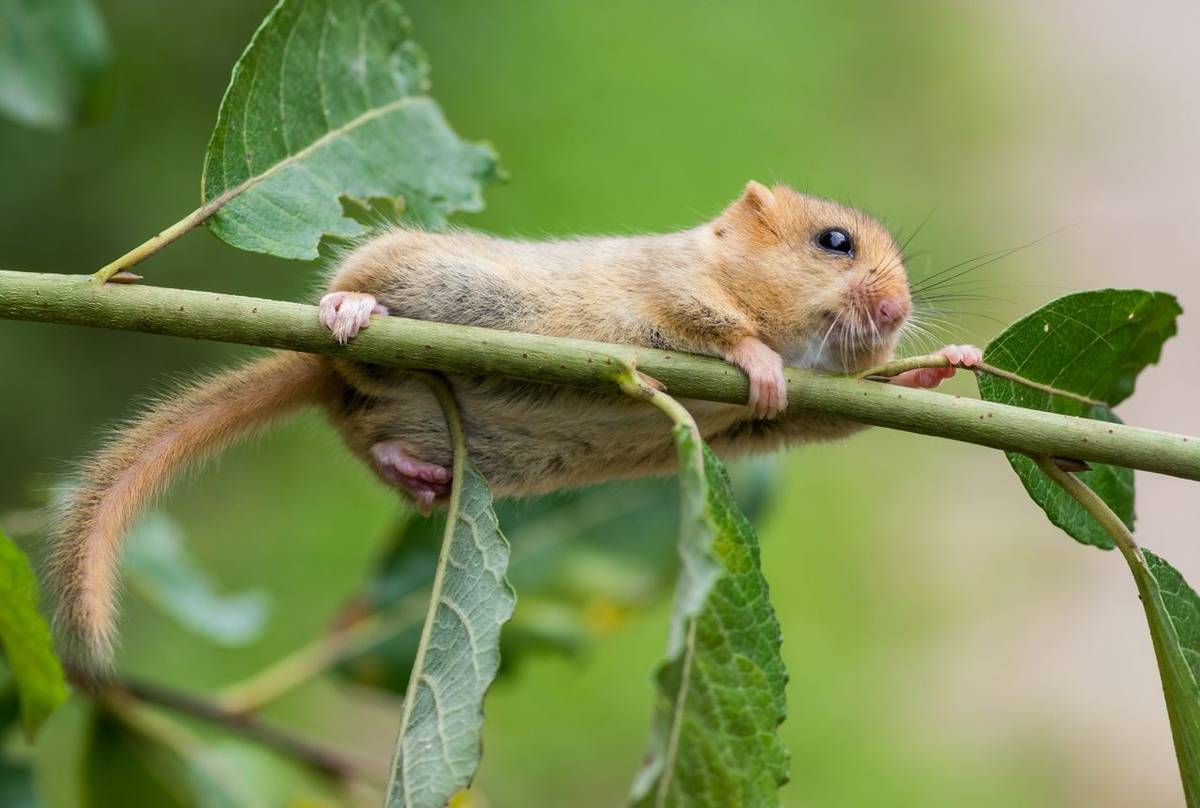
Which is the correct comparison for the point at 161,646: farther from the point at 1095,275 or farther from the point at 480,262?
the point at 1095,275

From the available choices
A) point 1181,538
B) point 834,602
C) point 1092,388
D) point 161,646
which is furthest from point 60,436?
point 1181,538

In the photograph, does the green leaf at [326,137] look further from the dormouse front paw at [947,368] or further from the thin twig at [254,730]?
the thin twig at [254,730]

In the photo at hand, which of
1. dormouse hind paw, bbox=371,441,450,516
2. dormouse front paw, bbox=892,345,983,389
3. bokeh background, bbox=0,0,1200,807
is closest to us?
dormouse front paw, bbox=892,345,983,389

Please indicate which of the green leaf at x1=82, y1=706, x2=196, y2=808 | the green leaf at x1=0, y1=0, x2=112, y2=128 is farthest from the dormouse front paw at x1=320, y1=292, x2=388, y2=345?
the green leaf at x1=82, y1=706, x2=196, y2=808

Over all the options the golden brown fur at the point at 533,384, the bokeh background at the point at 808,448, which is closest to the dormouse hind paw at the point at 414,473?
the golden brown fur at the point at 533,384

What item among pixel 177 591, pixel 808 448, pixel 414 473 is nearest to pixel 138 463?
pixel 414 473

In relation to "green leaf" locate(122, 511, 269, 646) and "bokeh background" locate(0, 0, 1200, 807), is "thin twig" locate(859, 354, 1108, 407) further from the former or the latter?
"bokeh background" locate(0, 0, 1200, 807)
